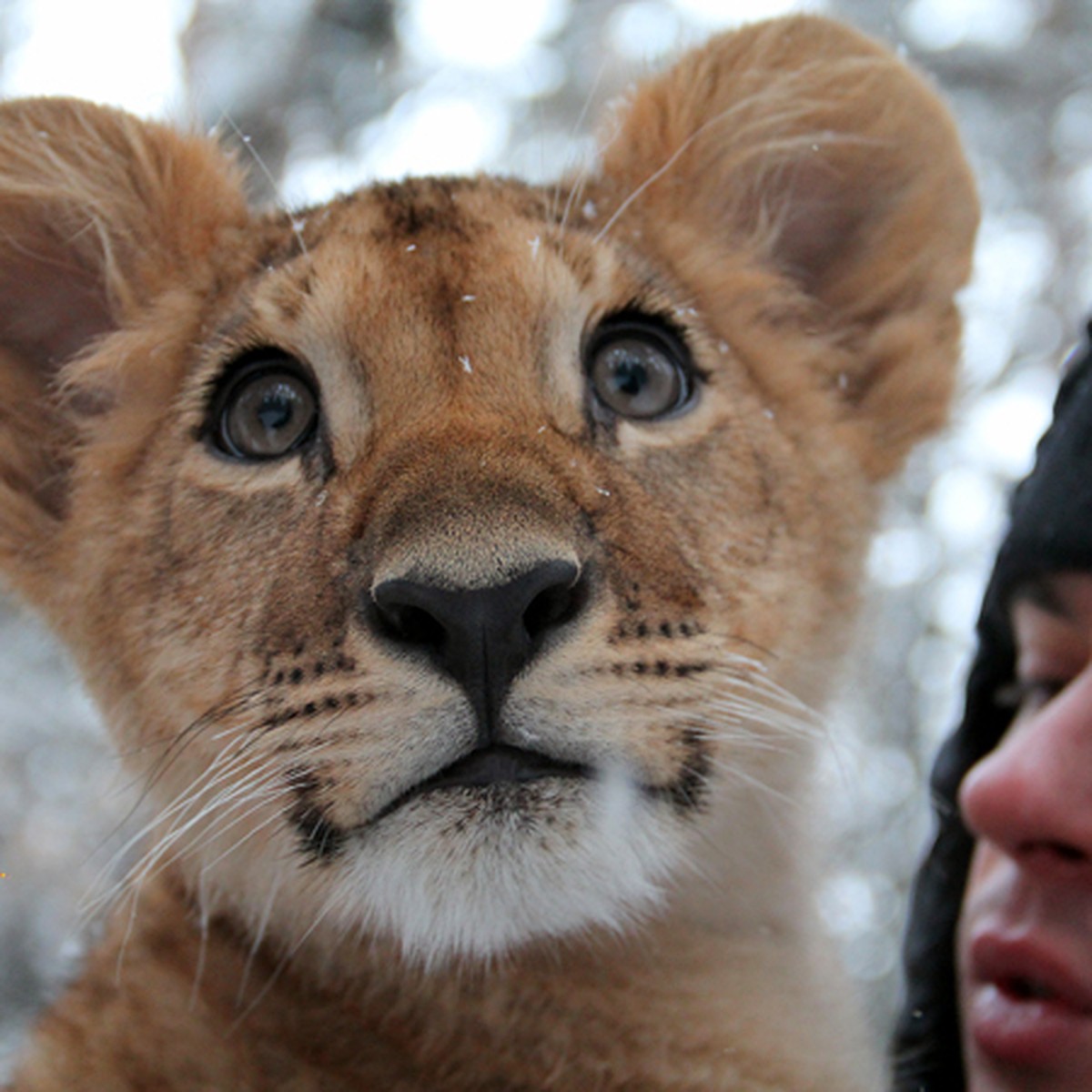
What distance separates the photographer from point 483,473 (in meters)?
1.84

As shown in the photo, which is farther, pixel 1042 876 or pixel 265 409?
pixel 265 409

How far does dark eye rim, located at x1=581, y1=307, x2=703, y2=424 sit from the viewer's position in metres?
2.29

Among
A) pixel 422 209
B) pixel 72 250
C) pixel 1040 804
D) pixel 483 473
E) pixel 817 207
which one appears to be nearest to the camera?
pixel 1040 804

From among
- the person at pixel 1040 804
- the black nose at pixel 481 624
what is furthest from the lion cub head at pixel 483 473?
the person at pixel 1040 804

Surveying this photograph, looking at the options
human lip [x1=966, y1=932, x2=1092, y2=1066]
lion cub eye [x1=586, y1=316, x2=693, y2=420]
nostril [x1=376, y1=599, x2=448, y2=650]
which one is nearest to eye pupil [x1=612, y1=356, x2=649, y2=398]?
lion cub eye [x1=586, y1=316, x2=693, y2=420]

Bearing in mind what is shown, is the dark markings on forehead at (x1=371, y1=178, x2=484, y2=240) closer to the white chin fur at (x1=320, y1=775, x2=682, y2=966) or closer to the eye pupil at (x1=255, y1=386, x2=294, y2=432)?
the eye pupil at (x1=255, y1=386, x2=294, y2=432)

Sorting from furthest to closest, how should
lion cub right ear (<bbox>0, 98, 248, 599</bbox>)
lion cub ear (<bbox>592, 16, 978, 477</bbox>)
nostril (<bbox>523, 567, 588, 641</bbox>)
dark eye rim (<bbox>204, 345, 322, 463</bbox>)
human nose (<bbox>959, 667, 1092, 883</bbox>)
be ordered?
lion cub ear (<bbox>592, 16, 978, 477</bbox>) → lion cub right ear (<bbox>0, 98, 248, 599</bbox>) → dark eye rim (<bbox>204, 345, 322, 463</bbox>) → nostril (<bbox>523, 567, 588, 641</bbox>) → human nose (<bbox>959, 667, 1092, 883</bbox>)

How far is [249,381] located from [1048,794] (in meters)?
1.52

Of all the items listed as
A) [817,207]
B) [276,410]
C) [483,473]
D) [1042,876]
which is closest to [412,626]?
[483,473]

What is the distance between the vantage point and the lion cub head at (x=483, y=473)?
5.66 ft

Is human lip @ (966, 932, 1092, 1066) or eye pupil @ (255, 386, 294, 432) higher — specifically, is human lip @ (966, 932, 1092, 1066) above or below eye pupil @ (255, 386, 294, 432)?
below

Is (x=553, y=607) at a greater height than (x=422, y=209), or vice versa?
(x=422, y=209)

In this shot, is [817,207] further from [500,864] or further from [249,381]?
[500,864]

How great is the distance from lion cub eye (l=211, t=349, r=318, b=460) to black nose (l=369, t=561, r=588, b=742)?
0.65 metres
